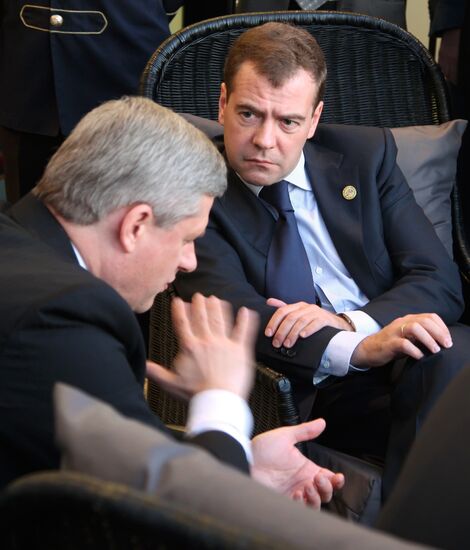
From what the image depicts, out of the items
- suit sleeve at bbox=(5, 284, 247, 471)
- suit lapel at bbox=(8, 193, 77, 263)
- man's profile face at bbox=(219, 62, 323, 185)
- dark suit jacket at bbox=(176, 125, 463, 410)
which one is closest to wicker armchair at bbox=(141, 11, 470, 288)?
dark suit jacket at bbox=(176, 125, 463, 410)

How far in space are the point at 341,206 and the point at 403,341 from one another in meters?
0.50

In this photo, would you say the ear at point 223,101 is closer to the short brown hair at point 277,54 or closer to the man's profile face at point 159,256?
the short brown hair at point 277,54

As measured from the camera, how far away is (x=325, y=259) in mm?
2496

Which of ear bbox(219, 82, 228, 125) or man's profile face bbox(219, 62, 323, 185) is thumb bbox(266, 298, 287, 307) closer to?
man's profile face bbox(219, 62, 323, 185)

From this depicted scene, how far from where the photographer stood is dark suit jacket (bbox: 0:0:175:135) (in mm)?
2977

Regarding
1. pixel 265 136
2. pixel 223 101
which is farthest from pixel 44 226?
pixel 223 101

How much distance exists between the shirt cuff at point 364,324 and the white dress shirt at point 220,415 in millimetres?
809

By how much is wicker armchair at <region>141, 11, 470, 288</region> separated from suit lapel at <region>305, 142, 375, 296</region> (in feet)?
0.93

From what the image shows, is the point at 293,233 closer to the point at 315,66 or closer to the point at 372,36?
the point at 315,66

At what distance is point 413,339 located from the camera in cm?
217

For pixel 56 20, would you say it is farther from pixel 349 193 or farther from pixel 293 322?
pixel 293 322

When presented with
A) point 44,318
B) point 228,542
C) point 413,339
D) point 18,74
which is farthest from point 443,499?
point 18,74

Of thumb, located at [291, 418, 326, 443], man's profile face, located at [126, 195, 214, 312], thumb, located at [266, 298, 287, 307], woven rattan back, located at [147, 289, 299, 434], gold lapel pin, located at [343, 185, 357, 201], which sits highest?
man's profile face, located at [126, 195, 214, 312]

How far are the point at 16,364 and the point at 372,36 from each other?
5.87 feet
